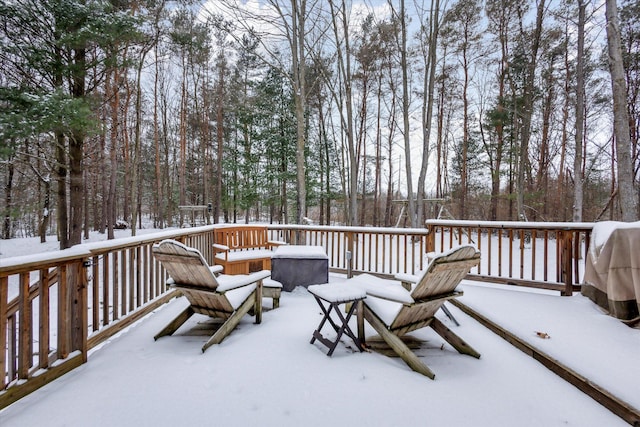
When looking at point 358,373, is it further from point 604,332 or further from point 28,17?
point 28,17

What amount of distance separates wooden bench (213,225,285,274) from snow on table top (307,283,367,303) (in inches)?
99.8

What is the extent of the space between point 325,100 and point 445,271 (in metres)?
13.9

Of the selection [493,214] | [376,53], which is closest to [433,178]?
[493,214]

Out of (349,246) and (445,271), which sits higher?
(445,271)

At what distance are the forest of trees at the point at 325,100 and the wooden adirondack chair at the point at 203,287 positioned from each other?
5.00 meters

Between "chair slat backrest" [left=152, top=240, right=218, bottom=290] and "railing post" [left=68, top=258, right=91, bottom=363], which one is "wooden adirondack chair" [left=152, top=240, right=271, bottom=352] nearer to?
"chair slat backrest" [left=152, top=240, right=218, bottom=290]

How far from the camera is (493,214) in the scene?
13.3 meters

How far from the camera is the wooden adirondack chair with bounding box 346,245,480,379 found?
2.01 m

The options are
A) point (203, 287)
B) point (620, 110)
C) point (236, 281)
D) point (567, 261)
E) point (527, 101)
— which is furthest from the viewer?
point (527, 101)

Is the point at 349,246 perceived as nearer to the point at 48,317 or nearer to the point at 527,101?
the point at 48,317

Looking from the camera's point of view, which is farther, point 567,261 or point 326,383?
point 567,261

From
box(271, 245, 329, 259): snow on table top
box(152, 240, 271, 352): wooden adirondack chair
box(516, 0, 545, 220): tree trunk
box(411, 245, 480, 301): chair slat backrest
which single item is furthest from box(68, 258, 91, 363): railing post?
box(516, 0, 545, 220): tree trunk

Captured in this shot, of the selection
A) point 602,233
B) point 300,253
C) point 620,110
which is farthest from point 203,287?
point 620,110

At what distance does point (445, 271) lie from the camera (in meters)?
2.06
